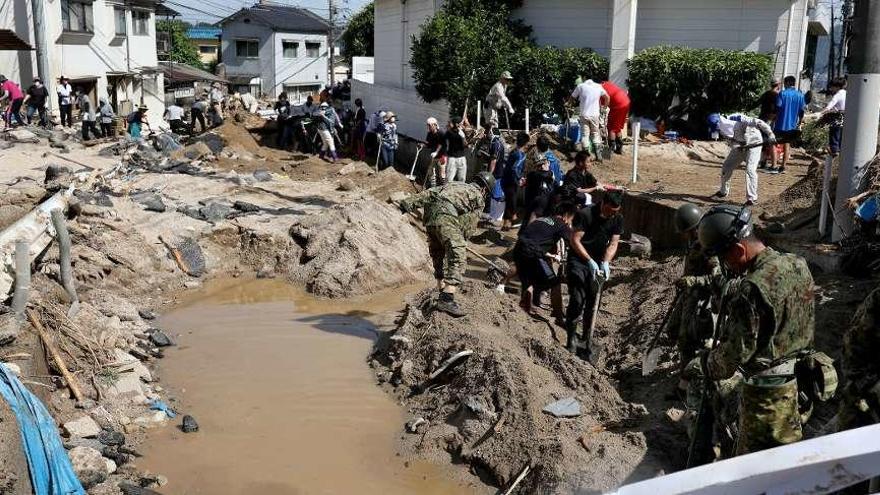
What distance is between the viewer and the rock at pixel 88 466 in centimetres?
556

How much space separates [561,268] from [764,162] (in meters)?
7.05

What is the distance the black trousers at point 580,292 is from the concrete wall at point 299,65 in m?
44.0

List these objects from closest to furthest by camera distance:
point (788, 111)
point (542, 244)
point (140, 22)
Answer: point (542, 244) < point (788, 111) < point (140, 22)

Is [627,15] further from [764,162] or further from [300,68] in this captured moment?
[300,68]

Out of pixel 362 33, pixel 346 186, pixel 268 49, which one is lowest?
pixel 346 186

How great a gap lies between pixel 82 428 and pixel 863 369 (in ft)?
16.9

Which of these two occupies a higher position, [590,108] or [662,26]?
[662,26]

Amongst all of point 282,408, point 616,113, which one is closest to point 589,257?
point 282,408

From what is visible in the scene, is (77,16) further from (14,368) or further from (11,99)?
(14,368)

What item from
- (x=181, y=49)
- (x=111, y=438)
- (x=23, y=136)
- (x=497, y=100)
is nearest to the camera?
(x=111, y=438)

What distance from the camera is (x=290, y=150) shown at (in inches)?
893

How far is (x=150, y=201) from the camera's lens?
13.6m

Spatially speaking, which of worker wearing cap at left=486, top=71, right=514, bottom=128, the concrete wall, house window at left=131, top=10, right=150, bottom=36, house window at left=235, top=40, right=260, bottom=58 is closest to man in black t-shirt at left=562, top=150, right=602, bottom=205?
worker wearing cap at left=486, top=71, right=514, bottom=128

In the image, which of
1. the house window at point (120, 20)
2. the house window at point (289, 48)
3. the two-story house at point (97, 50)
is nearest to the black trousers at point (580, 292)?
the two-story house at point (97, 50)
